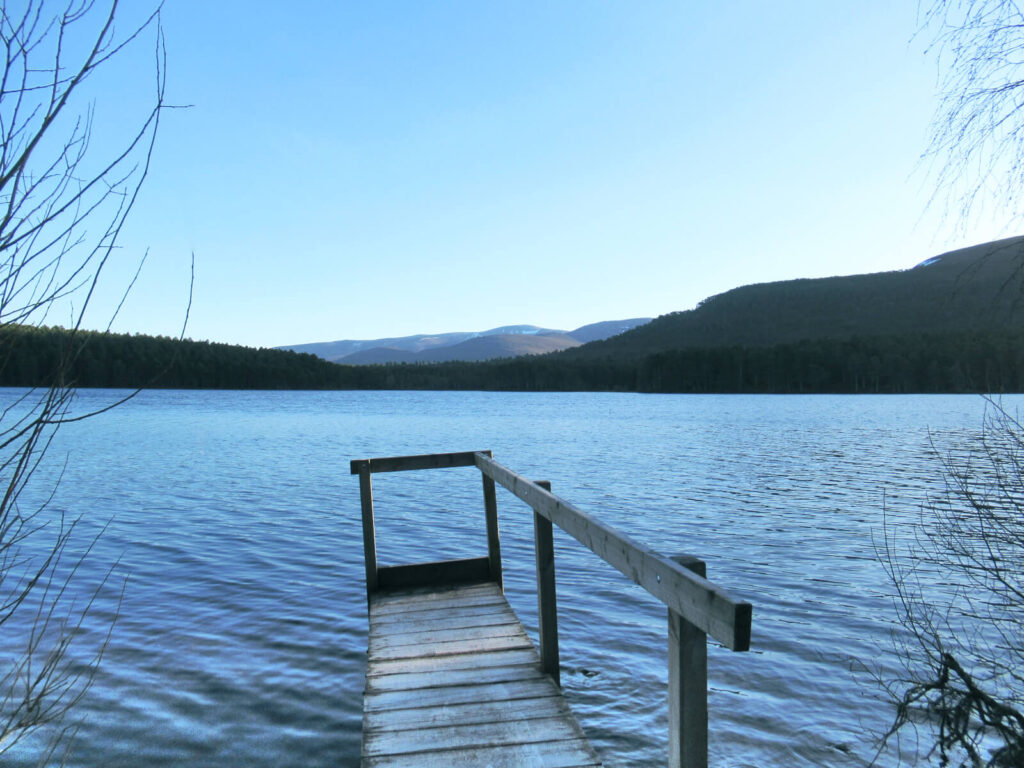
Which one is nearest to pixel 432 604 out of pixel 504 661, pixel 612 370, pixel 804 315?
pixel 504 661

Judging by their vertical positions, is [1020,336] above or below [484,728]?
above

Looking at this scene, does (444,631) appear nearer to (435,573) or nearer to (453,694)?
(453,694)

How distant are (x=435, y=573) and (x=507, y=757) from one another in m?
3.54

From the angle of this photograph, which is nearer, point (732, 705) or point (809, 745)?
point (809, 745)

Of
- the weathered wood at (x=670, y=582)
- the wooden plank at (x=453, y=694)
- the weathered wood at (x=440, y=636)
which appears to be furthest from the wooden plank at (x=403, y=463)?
the weathered wood at (x=670, y=582)

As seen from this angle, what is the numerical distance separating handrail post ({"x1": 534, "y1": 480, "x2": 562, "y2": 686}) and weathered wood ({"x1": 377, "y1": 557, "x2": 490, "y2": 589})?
86.4 inches

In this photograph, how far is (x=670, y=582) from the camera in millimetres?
2637

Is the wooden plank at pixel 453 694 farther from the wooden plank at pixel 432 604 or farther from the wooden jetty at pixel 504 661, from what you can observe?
the wooden plank at pixel 432 604

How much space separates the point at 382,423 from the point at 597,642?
4238cm

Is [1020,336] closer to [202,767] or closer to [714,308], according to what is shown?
[202,767]

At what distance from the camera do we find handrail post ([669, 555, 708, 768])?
261 cm

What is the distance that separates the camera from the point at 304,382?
12744 centimetres

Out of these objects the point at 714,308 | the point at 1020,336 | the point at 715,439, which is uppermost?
Result: the point at 714,308

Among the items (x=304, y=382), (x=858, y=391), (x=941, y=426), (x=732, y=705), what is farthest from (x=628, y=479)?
(x=304, y=382)
